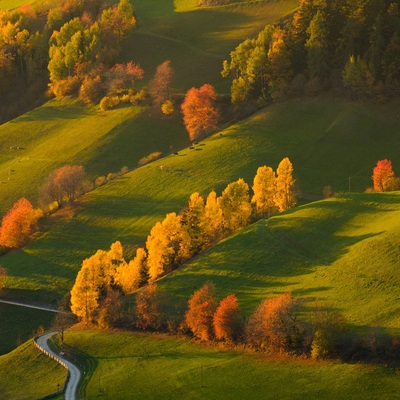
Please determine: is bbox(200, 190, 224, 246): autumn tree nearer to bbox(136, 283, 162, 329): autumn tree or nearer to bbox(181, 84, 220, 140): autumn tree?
bbox(136, 283, 162, 329): autumn tree

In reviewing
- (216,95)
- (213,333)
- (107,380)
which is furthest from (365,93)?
(107,380)

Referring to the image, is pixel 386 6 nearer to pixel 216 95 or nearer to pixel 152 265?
pixel 216 95

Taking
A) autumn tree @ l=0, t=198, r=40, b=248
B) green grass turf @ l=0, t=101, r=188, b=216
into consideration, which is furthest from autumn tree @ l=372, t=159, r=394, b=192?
autumn tree @ l=0, t=198, r=40, b=248

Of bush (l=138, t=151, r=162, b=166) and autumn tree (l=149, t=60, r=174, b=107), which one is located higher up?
autumn tree (l=149, t=60, r=174, b=107)

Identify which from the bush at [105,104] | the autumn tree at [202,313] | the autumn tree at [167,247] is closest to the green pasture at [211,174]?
the autumn tree at [167,247]

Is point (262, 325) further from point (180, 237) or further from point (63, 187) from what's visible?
point (63, 187)
